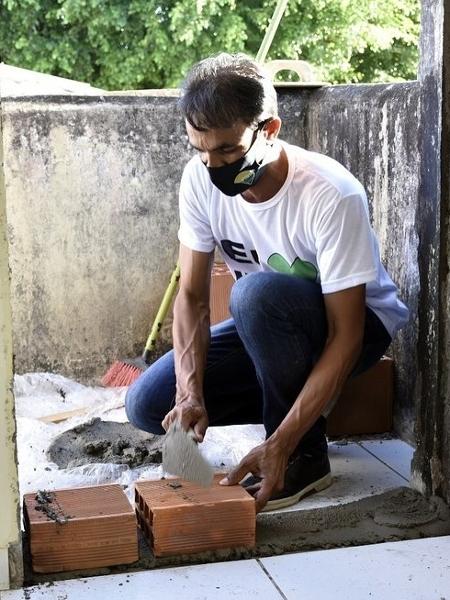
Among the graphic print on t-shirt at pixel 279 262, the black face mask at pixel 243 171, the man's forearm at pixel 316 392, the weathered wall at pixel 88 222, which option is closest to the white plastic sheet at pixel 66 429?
the weathered wall at pixel 88 222

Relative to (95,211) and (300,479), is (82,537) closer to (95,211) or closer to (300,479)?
(300,479)

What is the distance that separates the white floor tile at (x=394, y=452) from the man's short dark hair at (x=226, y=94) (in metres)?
1.19

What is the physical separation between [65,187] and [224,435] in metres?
1.42

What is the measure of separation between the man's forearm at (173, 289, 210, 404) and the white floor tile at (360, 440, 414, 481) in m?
0.73

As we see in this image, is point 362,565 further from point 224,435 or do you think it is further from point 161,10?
point 161,10

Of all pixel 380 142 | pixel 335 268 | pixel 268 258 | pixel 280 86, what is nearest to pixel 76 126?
pixel 280 86

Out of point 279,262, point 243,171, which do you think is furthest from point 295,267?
point 243,171

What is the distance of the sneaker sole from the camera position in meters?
2.56

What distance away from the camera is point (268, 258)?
2672 millimetres

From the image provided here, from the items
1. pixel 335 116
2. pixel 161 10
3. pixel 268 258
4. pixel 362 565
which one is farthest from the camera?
pixel 161 10

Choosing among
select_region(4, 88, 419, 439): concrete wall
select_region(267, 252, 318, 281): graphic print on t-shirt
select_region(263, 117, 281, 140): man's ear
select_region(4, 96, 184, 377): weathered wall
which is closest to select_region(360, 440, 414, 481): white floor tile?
select_region(267, 252, 318, 281): graphic print on t-shirt

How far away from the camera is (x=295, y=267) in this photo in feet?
8.68

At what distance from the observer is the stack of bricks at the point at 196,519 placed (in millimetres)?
2248

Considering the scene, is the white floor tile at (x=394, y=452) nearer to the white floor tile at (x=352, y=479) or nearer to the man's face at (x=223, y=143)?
Answer: the white floor tile at (x=352, y=479)
